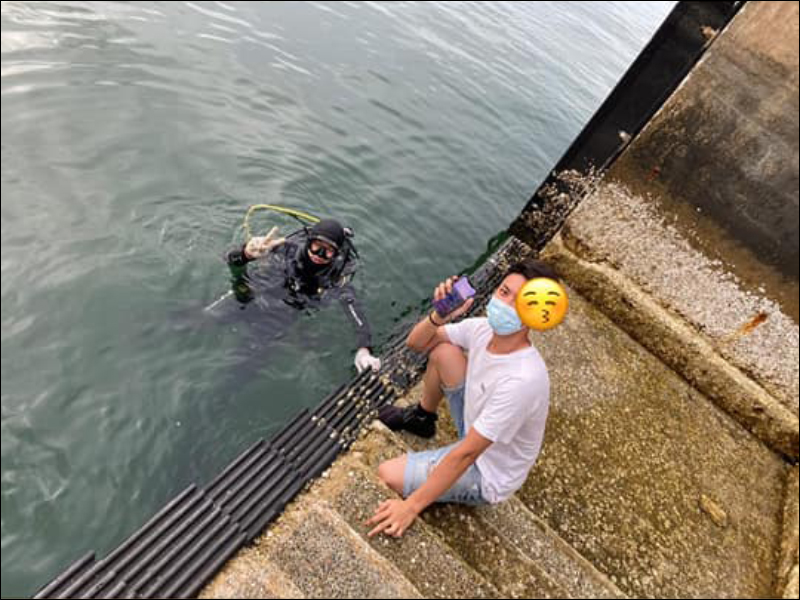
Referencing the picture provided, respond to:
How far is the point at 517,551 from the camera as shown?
3426 millimetres

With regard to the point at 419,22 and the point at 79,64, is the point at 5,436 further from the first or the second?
the point at 419,22

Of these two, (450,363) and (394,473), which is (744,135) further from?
(394,473)

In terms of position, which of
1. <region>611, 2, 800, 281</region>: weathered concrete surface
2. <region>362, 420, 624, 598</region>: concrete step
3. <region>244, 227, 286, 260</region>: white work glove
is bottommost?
<region>244, 227, 286, 260</region>: white work glove

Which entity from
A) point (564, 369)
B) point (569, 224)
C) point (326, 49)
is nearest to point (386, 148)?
point (326, 49)

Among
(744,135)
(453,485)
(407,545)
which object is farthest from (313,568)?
(744,135)

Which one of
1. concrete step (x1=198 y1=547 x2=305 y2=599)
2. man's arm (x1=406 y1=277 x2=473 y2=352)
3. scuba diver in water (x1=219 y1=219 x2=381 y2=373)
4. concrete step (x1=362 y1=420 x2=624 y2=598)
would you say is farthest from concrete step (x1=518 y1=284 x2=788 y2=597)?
scuba diver in water (x1=219 y1=219 x2=381 y2=373)

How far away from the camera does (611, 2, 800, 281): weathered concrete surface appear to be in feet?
15.9

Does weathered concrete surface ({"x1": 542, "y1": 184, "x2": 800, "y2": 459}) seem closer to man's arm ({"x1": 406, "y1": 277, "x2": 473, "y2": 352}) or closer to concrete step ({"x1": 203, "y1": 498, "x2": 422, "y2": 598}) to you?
man's arm ({"x1": 406, "y1": 277, "x2": 473, "y2": 352})

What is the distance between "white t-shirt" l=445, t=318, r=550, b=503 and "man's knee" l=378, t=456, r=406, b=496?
20.7 inches

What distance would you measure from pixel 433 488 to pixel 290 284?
3.46 metres

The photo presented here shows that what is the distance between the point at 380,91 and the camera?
11.8 m

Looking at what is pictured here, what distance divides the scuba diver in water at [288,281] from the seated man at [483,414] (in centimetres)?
181

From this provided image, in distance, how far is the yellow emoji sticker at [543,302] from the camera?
297 centimetres

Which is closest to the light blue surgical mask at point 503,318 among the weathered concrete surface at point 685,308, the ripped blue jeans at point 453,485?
the ripped blue jeans at point 453,485
